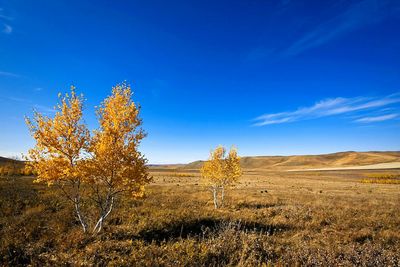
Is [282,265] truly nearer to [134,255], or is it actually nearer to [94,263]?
[134,255]

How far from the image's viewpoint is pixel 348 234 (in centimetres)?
1456

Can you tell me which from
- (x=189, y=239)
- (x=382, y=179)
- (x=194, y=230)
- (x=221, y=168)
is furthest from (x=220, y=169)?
(x=382, y=179)

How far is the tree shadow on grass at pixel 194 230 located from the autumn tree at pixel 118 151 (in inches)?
89.7

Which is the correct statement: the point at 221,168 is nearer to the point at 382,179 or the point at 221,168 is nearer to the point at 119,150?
the point at 119,150

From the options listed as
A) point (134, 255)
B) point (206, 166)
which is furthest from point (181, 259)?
point (206, 166)

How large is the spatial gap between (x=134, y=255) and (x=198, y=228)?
708cm

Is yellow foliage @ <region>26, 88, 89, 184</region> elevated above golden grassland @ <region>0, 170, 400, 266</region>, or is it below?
above

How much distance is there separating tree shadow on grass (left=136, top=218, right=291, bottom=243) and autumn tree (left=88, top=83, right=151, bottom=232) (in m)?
2.28

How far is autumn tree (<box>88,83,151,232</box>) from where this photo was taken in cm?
1140

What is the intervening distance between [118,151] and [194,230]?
6.86 metres

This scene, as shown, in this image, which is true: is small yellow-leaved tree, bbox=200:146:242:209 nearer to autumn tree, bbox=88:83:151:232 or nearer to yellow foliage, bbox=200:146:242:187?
yellow foliage, bbox=200:146:242:187

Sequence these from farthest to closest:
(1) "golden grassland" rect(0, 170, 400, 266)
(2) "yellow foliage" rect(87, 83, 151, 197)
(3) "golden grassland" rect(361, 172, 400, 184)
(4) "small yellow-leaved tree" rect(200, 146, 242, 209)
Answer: (3) "golden grassland" rect(361, 172, 400, 184)
(4) "small yellow-leaved tree" rect(200, 146, 242, 209)
(2) "yellow foliage" rect(87, 83, 151, 197)
(1) "golden grassland" rect(0, 170, 400, 266)

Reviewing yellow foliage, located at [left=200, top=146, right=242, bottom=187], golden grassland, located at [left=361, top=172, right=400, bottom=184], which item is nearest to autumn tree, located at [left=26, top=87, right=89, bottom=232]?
yellow foliage, located at [left=200, top=146, right=242, bottom=187]

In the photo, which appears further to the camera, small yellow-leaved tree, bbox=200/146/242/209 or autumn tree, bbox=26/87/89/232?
small yellow-leaved tree, bbox=200/146/242/209
